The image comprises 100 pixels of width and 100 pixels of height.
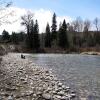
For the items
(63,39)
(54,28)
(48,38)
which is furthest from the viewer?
(54,28)

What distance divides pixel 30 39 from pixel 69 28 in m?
29.1

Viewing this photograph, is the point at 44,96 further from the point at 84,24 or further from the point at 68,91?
the point at 84,24

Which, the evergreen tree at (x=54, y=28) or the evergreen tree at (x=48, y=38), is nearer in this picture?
the evergreen tree at (x=48, y=38)

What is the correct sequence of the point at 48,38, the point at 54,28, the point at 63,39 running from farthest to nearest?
the point at 54,28 → the point at 48,38 → the point at 63,39

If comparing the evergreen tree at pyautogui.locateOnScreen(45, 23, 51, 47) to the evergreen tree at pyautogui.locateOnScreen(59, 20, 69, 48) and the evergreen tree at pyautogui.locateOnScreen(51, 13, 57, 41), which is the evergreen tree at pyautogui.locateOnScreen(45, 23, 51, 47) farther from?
the evergreen tree at pyautogui.locateOnScreen(59, 20, 69, 48)

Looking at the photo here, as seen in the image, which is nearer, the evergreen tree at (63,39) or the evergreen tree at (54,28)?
the evergreen tree at (63,39)

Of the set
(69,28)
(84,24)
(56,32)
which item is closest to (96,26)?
(84,24)

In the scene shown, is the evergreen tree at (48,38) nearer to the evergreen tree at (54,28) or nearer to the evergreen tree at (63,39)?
the evergreen tree at (54,28)

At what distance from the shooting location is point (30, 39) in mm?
65625

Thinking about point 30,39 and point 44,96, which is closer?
point 44,96

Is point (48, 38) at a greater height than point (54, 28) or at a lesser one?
lesser

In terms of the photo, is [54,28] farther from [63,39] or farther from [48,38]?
[63,39]

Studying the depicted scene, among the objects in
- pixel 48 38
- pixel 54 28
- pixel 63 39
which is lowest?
pixel 63 39

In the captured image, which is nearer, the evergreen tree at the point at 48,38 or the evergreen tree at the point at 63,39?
the evergreen tree at the point at 63,39
